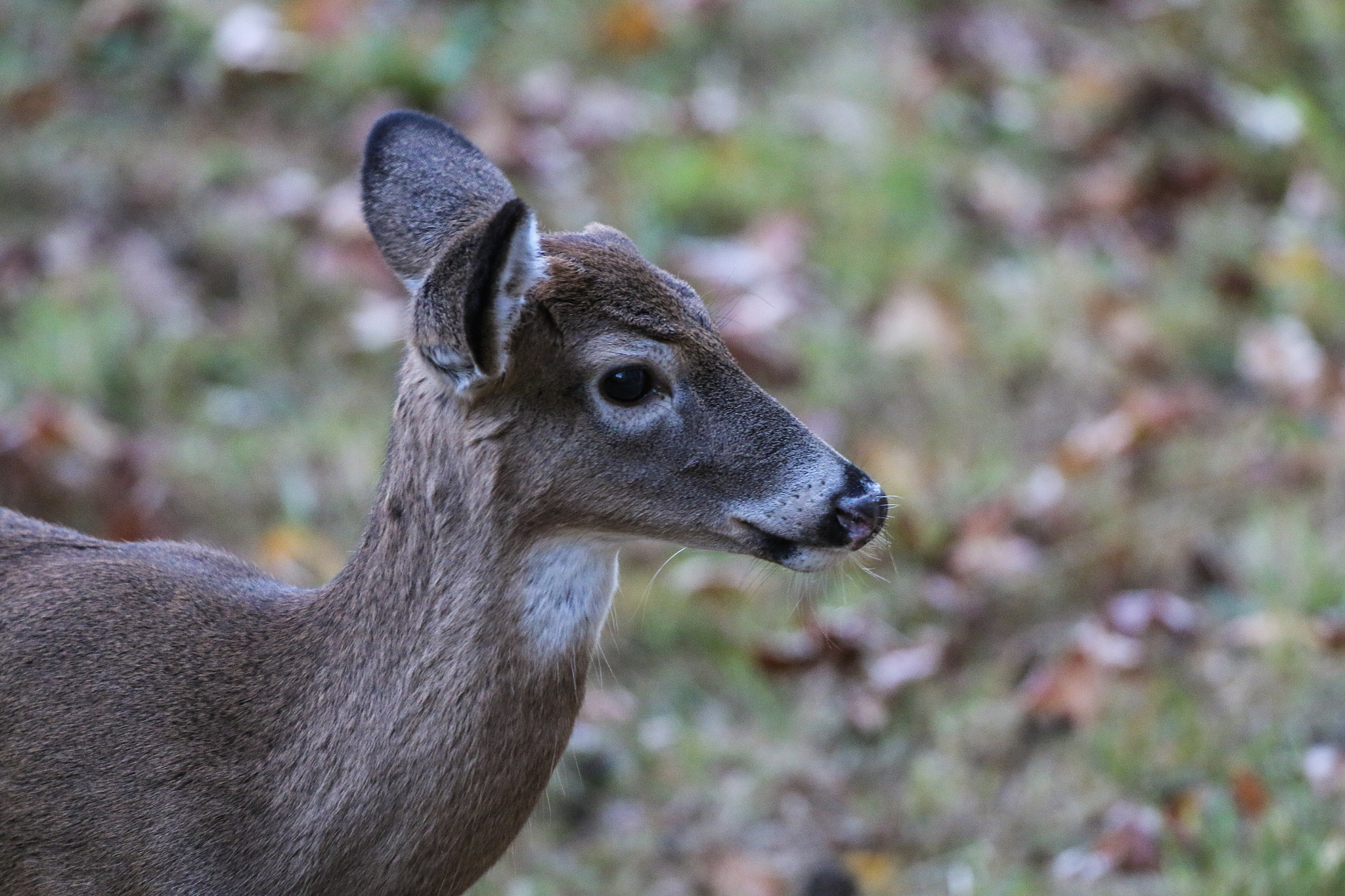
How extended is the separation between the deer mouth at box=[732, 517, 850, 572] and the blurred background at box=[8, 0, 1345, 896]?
0.91 ft

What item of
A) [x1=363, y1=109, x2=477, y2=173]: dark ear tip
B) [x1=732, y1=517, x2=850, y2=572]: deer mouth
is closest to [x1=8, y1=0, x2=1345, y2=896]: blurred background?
[x1=732, y1=517, x2=850, y2=572]: deer mouth

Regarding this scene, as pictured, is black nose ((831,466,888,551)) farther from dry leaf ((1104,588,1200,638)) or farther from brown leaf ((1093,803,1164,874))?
dry leaf ((1104,588,1200,638))

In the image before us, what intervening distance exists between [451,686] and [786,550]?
0.52 m

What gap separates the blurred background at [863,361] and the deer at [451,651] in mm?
392

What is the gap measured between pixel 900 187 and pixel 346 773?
3.86 metres

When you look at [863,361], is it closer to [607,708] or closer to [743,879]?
[607,708]

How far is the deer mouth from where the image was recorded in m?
2.58

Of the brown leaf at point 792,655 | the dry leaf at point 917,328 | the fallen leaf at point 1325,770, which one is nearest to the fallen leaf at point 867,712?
the brown leaf at point 792,655

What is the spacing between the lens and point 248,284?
17.9 feet

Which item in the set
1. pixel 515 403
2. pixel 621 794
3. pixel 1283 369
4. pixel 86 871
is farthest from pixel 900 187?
pixel 86 871

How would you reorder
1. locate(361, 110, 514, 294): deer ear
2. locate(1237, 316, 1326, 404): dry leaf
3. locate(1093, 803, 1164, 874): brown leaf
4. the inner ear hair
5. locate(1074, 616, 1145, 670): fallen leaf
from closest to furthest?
the inner ear hair
locate(361, 110, 514, 294): deer ear
locate(1093, 803, 1164, 874): brown leaf
locate(1074, 616, 1145, 670): fallen leaf
locate(1237, 316, 1326, 404): dry leaf

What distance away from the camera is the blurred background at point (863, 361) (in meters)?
4.02

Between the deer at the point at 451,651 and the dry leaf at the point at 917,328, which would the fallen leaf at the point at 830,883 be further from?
the dry leaf at the point at 917,328

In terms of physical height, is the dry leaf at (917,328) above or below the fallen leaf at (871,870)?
above
